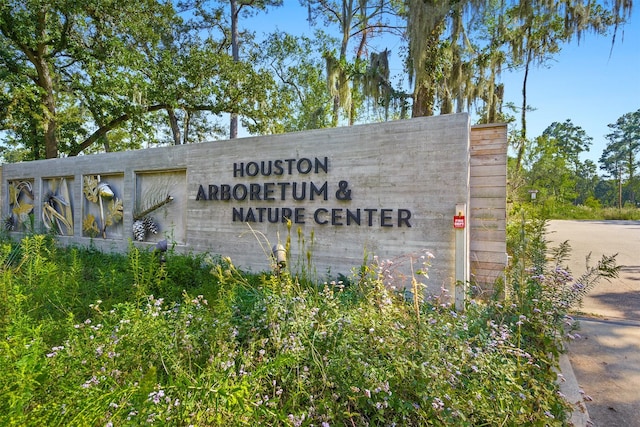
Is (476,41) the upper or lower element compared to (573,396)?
upper

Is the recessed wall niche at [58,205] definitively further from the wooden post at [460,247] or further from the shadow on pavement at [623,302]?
the shadow on pavement at [623,302]

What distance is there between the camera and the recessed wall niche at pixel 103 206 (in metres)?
7.28

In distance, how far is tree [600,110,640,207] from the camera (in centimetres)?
4094

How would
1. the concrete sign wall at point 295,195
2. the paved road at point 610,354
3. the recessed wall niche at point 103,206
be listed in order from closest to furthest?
the paved road at point 610,354 → the concrete sign wall at point 295,195 → the recessed wall niche at point 103,206

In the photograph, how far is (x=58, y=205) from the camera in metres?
8.33

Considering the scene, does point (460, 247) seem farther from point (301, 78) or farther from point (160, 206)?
point (301, 78)

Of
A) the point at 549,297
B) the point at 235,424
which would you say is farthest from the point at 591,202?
the point at 235,424

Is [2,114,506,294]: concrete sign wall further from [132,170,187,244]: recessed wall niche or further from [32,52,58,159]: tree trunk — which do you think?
[32,52,58,159]: tree trunk

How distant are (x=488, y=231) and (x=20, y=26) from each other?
13.5m

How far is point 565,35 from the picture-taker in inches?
350

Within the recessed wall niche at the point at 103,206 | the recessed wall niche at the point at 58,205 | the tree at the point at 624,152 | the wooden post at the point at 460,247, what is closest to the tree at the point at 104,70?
the recessed wall niche at the point at 58,205

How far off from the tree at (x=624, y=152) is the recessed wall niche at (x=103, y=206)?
48.1m

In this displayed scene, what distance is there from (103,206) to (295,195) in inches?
193

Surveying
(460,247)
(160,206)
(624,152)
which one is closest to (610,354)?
(460,247)
